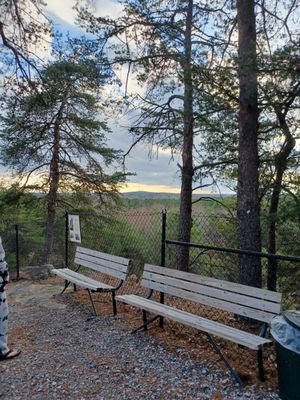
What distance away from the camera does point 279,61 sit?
4391mm

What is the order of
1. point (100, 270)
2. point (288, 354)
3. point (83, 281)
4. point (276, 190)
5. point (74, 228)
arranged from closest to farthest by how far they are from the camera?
point (288, 354)
point (83, 281)
point (100, 270)
point (74, 228)
point (276, 190)

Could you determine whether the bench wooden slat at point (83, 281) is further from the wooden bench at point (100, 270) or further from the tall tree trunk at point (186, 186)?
the tall tree trunk at point (186, 186)

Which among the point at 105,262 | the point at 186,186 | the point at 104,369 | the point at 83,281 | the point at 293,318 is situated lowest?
the point at 104,369

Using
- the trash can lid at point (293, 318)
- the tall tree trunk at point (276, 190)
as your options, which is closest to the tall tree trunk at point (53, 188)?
the tall tree trunk at point (276, 190)

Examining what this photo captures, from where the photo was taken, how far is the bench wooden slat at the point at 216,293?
123 inches

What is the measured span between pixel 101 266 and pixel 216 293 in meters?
2.33

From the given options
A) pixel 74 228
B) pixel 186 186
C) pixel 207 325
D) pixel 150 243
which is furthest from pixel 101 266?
pixel 186 186

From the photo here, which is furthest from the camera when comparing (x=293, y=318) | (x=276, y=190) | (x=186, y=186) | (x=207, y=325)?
(x=186, y=186)

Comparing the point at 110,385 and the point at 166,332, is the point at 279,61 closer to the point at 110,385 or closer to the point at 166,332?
the point at 166,332

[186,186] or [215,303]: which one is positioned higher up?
[186,186]

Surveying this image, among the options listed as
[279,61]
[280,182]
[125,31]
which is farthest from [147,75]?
[279,61]

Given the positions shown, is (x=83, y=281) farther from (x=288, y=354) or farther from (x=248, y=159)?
(x=288, y=354)

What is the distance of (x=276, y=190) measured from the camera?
7.54 m

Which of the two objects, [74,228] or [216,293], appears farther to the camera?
[74,228]
